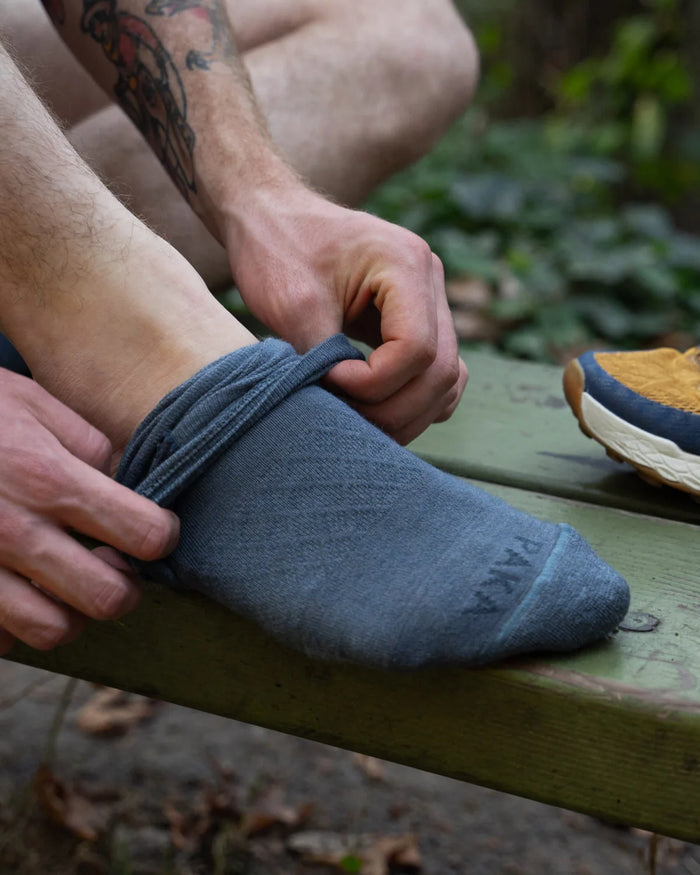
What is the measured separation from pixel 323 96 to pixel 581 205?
210cm

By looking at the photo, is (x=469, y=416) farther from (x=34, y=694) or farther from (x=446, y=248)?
(x=446, y=248)

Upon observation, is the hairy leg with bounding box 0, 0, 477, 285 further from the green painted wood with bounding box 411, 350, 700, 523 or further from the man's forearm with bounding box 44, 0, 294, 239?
the green painted wood with bounding box 411, 350, 700, 523

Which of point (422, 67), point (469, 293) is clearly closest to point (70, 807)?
point (422, 67)

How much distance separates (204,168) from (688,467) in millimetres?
550

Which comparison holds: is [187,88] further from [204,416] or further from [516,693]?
[516,693]

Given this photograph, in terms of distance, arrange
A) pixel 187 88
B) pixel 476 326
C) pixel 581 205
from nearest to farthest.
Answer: pixel 187 88, pixel 476 326, pixel 581 205

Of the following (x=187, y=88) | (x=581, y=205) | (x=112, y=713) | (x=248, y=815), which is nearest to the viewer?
(x=187, y=88)

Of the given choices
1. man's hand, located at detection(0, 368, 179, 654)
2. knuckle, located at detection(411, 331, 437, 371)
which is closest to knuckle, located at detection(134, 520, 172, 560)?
man's hand, located at detection(0, 368, 179, 654)

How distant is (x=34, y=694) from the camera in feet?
5.36

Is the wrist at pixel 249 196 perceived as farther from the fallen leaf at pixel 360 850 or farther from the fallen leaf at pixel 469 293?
the fallen leaf at pixel 469 293

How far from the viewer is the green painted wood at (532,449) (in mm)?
1011

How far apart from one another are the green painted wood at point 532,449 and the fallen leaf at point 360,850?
51cm

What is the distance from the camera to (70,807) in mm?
1313

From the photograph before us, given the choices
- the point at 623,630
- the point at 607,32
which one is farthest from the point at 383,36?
the point at 607,32
